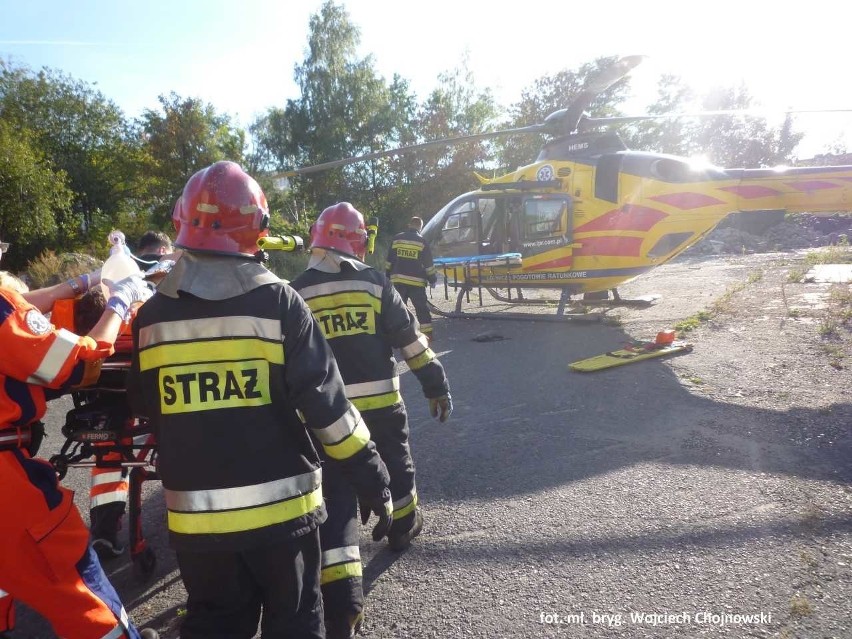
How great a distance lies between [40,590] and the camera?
1746 millimetres

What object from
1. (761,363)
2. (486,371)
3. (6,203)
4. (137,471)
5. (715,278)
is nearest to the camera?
(137,471)

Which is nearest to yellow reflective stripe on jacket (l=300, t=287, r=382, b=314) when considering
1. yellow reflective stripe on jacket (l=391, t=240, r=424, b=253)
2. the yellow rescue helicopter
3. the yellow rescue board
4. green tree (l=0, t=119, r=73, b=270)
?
the yellow rescue board

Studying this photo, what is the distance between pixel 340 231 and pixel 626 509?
239cm

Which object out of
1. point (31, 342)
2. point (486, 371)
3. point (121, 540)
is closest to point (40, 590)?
point (31, 342)

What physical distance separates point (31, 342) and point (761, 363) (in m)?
6.44

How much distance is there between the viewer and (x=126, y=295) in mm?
2234

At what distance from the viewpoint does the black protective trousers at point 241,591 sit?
5.34 feet

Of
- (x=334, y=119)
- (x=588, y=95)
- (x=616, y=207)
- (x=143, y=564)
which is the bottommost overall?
(x=143, y=564)

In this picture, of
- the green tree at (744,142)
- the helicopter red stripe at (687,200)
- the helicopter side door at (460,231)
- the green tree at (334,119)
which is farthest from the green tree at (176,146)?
the green tree at (744,142)

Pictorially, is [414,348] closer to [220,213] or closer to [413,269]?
[220,213]

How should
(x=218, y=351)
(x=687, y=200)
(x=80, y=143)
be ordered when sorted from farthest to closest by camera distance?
(x=80, y=143) → (x=687, y=200) → (x=218, y=351)

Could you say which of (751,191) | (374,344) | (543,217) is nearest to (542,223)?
(543,217)

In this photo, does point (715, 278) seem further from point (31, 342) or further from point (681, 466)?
point (31, 342)

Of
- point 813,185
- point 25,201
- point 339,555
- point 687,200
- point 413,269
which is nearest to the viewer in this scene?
point 339,555
